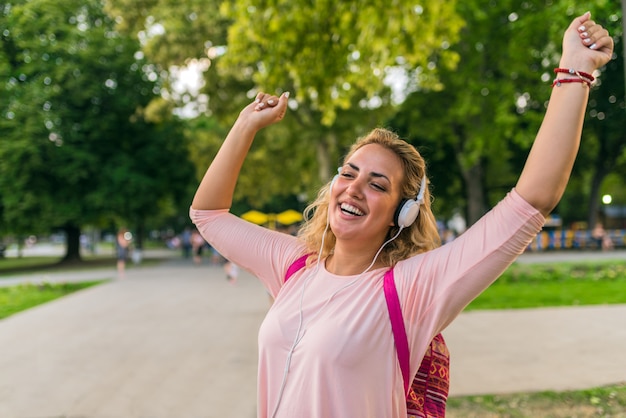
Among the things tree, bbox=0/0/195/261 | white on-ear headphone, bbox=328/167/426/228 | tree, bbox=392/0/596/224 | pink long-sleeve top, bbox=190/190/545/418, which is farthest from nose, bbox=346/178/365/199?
tree, bbox=0/0/195/261

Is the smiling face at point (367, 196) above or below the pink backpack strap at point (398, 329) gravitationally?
above

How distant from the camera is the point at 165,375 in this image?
582cm

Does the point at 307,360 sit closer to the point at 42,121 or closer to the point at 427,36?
the point at 427,36

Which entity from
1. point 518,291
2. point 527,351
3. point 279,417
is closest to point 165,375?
point 527,351

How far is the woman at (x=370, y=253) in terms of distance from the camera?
1391 mm

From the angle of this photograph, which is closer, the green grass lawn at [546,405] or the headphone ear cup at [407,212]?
the headphone ear cup at [407,212]

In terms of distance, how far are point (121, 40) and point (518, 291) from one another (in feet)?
61.6

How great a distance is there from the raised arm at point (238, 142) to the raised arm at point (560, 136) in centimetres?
92

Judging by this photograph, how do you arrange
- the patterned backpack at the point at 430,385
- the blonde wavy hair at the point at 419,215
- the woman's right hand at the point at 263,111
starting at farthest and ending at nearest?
the woman's right hand at the point at 263,111, the blonde wavy hair at the point at 419,215, the patterned backpack at the point at 430,385

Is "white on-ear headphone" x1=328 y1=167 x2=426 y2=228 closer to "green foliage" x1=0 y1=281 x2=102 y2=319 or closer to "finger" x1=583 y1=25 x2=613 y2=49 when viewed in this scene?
A: "finger" x1=583 y1=25 x2=613 y2=49

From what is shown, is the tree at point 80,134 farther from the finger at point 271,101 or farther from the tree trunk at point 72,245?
the finger at point 271,101

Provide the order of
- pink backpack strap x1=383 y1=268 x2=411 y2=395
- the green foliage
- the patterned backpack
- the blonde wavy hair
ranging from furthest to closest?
1. the green foliage
2. the blonde wavy hair
3. the patterned backpack
4. pink backpack strap x1=383 y1=268 x2=411 y2=395

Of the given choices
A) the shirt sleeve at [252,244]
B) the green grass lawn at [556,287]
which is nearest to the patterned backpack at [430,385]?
the shirt sleeve at [252,244]

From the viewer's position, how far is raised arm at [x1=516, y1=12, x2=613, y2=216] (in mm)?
1360
